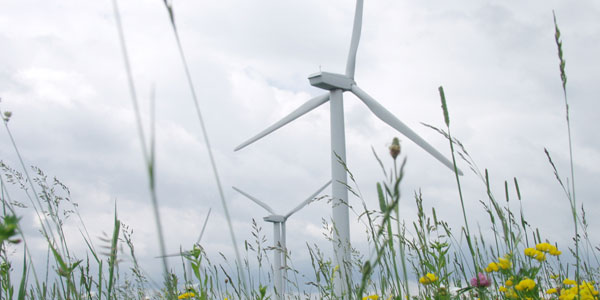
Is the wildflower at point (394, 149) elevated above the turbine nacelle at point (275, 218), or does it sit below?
below

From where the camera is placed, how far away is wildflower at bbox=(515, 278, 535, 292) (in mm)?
3094

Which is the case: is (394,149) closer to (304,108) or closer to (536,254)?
(536,254)

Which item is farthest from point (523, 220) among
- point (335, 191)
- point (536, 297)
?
point (335, 191)

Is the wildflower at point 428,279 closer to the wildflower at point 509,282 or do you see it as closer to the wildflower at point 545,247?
the wildflower at point 509,282

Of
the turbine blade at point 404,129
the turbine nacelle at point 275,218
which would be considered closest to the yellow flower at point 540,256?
the turbine blade at point 404,129

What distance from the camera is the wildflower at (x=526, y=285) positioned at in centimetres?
309

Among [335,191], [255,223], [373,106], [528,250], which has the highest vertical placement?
[373,106]

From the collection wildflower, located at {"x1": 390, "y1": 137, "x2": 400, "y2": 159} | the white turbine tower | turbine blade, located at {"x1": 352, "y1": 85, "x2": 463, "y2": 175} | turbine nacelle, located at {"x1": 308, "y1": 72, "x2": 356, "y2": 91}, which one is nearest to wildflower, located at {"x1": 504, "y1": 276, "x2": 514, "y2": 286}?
wildflower, located at {"x1": 390, "y1": 137, "x2": 400, "y2": 159}

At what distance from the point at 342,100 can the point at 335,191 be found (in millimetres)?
4138

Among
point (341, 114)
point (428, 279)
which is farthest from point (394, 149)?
point (341, 114)

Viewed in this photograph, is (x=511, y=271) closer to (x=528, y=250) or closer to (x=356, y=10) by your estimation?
(x=528, y=250)

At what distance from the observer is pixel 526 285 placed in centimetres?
310

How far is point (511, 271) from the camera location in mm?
3484

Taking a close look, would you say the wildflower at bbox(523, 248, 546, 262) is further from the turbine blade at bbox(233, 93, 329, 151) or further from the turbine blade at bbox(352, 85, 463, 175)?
the turbine blade at bbox(233, 93, 329, 151)
